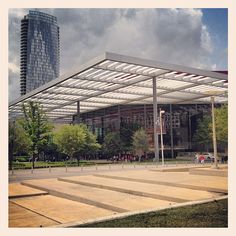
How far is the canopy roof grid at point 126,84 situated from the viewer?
34875 mm

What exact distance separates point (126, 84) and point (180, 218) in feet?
112

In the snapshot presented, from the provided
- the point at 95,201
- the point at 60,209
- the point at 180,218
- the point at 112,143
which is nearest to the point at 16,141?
the point at 60,209

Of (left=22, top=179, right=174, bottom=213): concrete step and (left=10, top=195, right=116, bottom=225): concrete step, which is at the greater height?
(left=22, top=179, right=174, bottom=213): concrete step

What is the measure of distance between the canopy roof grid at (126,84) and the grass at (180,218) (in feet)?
60.9

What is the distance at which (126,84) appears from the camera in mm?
42594

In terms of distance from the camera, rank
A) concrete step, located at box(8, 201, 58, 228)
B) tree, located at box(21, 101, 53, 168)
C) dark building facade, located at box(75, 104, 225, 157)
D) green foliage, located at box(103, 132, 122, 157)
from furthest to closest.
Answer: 1. dark building facade, located at box(75, 104, 225, 157)
2. green foliage, located at box(103, 132, 122, 157)
3. tree, located at box(21, 101, 53, 168)
4. concrete step, located at box(8, 201, 58, 228)

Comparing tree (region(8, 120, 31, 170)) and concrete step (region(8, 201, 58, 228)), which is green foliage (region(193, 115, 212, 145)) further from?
concrete step (region(8, 201, 58, 228))

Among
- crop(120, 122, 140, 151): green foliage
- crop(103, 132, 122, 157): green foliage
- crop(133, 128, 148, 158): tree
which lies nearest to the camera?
crop(133, 128, 148, 158): tree

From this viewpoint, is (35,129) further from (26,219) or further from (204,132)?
(204,132)

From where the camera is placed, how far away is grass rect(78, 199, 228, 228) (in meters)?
9.02

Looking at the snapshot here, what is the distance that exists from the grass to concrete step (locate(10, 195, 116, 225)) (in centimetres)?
157

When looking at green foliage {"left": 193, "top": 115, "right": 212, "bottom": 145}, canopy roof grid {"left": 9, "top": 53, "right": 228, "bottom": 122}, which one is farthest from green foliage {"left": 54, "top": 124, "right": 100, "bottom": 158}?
green foliage {"left": 193, "top": 115, "right": 212, "bottom": 145}
